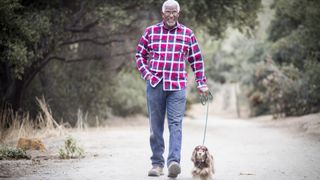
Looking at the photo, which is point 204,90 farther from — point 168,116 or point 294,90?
point 294,90

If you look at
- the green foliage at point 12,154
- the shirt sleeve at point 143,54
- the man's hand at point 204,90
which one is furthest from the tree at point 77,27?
the man's hand at point 204,90

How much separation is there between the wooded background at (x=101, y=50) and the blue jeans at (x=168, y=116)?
7.71m

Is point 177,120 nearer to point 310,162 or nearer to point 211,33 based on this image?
point 310,162

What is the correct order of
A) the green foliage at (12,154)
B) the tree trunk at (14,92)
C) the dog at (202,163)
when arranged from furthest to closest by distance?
the tree trunk at (14,92) < the green foliage at (12,154) < the dog at (202,163)

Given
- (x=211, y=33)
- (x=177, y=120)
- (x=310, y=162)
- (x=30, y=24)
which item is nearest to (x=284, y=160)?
(x=310, y=162)

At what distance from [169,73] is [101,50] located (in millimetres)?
16548

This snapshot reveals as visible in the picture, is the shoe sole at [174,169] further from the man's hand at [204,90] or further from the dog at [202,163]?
the man's hand at [204,90]

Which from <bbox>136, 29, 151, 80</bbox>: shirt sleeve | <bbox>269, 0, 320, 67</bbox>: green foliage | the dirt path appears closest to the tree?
<bbox>269, 0, 320, 67</bbox>: green foliage

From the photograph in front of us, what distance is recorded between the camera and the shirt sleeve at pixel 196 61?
834 centimetres

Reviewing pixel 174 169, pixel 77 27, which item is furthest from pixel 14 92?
pixel 174 169

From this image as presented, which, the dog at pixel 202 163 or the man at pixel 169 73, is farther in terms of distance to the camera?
the man at pixel 169 73

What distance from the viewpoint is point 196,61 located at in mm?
8406

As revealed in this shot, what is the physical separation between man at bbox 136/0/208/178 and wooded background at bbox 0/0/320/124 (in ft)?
24.8

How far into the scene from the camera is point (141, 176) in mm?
8367
